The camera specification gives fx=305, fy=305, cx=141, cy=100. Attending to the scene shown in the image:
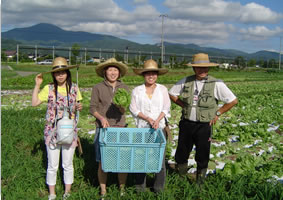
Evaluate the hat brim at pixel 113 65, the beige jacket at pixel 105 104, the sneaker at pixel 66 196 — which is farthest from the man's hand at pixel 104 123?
the sneaker at pixel 66 196

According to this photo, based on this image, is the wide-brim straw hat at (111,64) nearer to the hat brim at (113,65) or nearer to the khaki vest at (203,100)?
the hat brim at (113,65)

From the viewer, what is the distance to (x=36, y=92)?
322 cm

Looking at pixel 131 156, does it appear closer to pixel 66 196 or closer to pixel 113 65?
pixel 66 196

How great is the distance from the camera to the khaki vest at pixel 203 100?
11.5 feet

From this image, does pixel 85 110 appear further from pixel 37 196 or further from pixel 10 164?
pixel 37 196

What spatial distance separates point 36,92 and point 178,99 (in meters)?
1.67

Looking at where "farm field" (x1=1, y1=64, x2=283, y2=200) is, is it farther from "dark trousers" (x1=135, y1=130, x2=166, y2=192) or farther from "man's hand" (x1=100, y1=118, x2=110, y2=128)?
Answer: "man's hand" (x1=100, y1=118, x2=110, y2=128)

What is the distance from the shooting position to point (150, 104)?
130 inches

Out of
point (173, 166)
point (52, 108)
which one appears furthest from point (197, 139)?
point (52, 108)

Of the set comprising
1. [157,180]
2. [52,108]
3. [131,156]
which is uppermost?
[52,108]

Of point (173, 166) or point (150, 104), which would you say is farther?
point (173, 166)

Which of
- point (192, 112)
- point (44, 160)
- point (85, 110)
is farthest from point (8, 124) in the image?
point (192, 112)

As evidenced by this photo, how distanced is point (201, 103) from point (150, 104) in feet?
2.08

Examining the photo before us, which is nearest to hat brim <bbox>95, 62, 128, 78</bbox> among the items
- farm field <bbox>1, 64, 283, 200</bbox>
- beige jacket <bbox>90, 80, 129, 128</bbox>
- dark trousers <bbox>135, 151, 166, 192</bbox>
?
beige jacket <bbox>90, 80, 129, 128</bbox>
